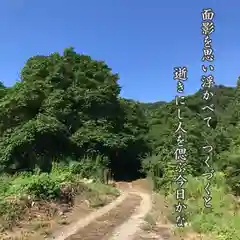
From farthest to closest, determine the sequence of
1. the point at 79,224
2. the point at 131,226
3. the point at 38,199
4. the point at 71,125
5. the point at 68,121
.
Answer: the point at 71,125, the point at 68,121, the point at 38,199, the point at 79,224, the point at 131,226

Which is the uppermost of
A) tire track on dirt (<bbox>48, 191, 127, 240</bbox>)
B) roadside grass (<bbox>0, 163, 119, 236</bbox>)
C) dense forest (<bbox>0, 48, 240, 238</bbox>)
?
dense forest (<bbox>0, 48, 240, 238</bbox>)

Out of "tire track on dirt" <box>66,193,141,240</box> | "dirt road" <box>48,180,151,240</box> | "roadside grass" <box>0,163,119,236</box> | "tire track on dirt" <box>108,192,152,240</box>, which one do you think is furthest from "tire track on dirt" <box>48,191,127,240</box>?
"tire track on dirt" <box>108,192,152,240</box>

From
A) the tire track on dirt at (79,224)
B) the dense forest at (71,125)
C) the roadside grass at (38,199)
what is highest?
the dense forest at (71,125)

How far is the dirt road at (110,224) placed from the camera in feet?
35.6

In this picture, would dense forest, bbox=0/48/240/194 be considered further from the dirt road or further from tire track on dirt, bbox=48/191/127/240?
tire track on dirt, bbox=48/191/127/240

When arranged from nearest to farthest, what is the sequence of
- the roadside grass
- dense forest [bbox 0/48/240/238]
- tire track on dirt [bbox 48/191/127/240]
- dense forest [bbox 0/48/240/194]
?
1. tire track on dirt [bbox 48/191/127/240]
2. the roadside grass
3. dense forest [bbox 0/48/240/238]
4. dense forest [bbox 0/48/240/194]

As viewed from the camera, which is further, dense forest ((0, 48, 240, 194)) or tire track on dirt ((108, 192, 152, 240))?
dense forest ((0, 48, 240, 194))

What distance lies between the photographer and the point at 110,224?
40.7 ft

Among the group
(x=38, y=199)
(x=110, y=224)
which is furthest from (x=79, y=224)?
(x=38, y=199)

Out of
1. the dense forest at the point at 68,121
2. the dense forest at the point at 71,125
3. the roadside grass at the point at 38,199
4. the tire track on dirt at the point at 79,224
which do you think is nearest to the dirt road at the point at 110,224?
the tire track on dirt at the point at 79,224

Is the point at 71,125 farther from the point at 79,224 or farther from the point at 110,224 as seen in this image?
the point at 110,224

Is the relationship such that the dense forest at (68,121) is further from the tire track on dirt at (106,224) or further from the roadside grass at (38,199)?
the tire track on dirt at (106,224)

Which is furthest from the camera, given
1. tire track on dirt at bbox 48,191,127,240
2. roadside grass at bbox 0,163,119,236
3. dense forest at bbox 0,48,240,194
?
dense forest at bbox 0,48,240,194

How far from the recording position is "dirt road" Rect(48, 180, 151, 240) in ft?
35.6
